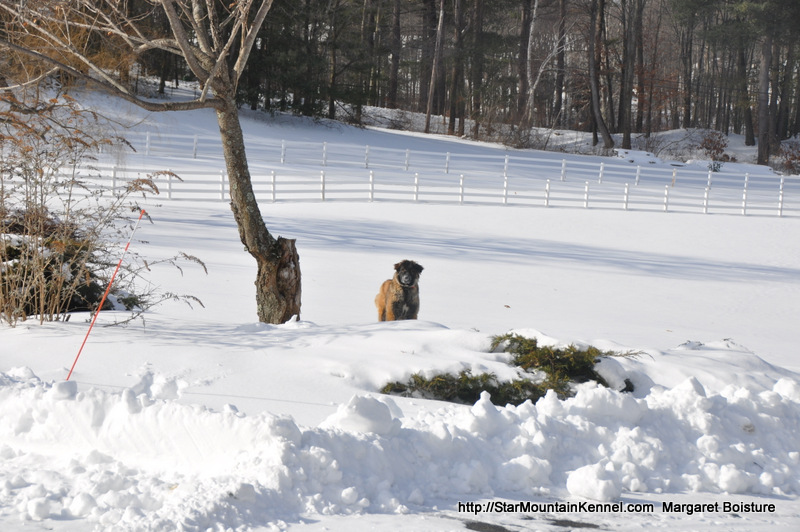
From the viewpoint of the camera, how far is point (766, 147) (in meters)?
42.3

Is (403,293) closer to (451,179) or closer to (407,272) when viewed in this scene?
(407,272)

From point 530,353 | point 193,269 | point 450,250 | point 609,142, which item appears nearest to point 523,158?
point 609,142

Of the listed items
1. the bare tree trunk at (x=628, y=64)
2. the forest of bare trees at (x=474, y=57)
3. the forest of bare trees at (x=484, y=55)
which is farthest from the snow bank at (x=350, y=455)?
the bare tree trunk at (x=628, y=64)

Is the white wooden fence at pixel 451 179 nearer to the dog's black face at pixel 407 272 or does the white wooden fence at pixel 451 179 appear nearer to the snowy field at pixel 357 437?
the dog's black face at pixel 407 272

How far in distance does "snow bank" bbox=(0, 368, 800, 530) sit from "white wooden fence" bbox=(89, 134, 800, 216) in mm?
17592

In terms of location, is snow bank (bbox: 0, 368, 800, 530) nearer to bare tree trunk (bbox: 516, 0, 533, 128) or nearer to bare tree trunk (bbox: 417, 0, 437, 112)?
bare tree trunk (bbox: 516, 0, 533, 128)

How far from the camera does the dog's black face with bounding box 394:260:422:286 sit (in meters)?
8.61

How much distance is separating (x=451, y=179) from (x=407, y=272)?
68.6ft

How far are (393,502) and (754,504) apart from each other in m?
1.96

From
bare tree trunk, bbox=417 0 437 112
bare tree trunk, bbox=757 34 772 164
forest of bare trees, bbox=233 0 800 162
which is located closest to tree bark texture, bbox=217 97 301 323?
forest of bare trees, bbox=233 0 800 162

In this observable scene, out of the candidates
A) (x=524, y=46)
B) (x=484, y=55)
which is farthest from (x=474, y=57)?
(x=524, y=46)

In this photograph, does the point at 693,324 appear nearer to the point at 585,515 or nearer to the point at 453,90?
the point at 585,515

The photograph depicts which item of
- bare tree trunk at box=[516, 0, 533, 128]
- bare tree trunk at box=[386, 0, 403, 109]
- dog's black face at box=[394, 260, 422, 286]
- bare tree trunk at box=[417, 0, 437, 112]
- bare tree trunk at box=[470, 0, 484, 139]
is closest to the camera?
dog's black face at box=[394, 260, 422, 286]

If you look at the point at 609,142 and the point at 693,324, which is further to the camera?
the point at 609,142
